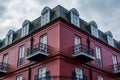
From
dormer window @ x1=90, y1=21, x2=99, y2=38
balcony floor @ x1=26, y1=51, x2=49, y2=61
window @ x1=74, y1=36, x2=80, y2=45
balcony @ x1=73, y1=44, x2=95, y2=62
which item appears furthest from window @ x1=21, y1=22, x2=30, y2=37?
dormer window @ x1=90, y1=21, x2=99, y2=38

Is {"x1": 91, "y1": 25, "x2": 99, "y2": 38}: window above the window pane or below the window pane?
above

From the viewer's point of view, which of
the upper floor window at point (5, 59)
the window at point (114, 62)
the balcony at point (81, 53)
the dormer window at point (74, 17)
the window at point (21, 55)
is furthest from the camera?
the upper floor window at point (5, 59)

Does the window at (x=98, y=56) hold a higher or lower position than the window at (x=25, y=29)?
lower

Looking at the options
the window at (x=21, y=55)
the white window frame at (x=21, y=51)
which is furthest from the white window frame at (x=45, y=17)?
the window at (x=21, y=55)

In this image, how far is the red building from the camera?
21938 millimetres

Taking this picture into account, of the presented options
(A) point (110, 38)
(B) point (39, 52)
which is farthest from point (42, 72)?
(A) point (110, 38)

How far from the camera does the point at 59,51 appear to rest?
2148 cm

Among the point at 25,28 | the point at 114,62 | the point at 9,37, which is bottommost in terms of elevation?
the point at 114,62

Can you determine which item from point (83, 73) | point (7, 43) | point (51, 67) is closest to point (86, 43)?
point (83, 73)

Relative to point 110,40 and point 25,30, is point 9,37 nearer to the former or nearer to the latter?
point 25,30

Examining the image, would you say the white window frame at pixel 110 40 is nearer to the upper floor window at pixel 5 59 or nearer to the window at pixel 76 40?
the window at pixel 76 40

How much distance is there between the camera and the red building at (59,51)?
72.0 feet

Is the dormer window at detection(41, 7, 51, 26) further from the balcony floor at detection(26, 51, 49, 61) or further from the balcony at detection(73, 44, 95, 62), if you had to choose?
the balcony at detection(73, 44, 95, 62)

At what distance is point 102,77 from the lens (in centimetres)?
2652
